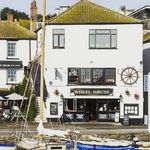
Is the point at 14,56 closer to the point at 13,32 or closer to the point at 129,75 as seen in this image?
the point at 13,32

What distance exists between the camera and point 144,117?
59.4m

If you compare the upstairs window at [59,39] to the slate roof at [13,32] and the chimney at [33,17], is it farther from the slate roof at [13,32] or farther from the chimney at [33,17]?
the chimney at [33,17]

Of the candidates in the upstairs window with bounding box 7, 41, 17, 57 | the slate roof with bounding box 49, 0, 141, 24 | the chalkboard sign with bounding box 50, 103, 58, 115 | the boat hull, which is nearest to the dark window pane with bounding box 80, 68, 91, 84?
the chalkboard sign with bounding box 50, 103, 58, 115

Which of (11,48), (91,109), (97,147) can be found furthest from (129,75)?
(97,147)

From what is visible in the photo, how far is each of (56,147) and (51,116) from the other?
27.8 meters

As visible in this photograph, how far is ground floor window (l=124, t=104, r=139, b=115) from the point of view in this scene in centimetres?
5962

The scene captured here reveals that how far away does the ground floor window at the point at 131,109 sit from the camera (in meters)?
59.6

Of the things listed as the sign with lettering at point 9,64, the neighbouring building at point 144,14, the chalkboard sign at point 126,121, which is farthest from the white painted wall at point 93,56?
the neighbouring building at point 144,14

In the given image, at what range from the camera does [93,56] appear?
60219 millimetres

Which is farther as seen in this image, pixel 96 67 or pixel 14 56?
pixel 14 56

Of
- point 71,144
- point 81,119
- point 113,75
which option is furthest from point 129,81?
point 71,144

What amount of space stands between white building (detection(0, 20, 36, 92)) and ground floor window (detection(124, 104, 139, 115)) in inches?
501

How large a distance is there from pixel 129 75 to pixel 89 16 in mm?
7076

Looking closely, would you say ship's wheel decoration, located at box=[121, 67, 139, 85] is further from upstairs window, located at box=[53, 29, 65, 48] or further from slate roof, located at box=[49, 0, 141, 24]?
upstairs window, located at box=[53, 29, 65, 48]
